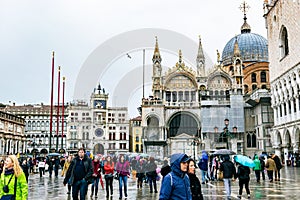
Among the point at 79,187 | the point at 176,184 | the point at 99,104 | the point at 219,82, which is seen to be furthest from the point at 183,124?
the point at 176,184

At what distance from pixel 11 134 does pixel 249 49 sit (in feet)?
141

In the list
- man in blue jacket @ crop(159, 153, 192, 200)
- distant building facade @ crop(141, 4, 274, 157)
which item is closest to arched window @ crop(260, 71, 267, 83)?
distant building facade @ crop(141, 4, 274, 157)

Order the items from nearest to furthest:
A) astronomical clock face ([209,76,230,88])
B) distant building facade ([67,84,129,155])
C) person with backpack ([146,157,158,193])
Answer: person with backpack ([146,157,158,193]) → astronomical clock face ([209,76,230,88]) → distant building facade ([67,84,129,155])

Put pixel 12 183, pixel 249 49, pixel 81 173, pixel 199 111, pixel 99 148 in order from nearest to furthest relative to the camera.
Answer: pixel 12 183 < pixel 81 173 < pixel 199 111 < pixel 249 49 < pixel 99 148

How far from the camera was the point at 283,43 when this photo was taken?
35906 millimetres

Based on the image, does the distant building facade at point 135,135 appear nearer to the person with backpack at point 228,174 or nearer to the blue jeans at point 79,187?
the person with backpack at point 228,174

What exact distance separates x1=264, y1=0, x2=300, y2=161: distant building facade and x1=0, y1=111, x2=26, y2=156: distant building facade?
119 feet

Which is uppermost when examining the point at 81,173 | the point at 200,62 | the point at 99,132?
the point at 200,62

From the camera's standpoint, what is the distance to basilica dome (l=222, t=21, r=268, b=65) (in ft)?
207

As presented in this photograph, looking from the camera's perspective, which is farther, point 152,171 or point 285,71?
point 285,71

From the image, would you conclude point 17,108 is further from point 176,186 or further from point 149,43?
point 176,186

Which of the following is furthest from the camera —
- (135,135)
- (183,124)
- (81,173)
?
(135,135)

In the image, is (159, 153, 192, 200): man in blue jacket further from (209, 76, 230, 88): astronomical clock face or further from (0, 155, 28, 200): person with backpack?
(209, 76, 230, 88): astronomical clock face

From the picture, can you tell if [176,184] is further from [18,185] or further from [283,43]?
[283,43]
